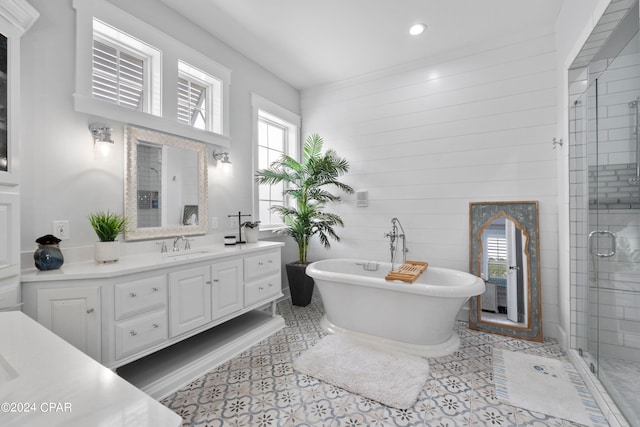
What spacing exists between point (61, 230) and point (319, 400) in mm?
1936

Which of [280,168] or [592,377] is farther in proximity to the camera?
[280,168]

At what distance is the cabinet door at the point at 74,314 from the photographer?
1542 millimetres

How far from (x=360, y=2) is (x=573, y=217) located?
243cm

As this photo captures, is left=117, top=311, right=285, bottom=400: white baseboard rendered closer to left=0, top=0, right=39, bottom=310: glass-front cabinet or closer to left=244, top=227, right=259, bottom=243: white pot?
left=244, top=227, right=259, bottom=243: white pot

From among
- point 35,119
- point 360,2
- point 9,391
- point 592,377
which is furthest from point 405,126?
point 9,391

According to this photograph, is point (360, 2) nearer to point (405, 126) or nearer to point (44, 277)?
point (405, 126)

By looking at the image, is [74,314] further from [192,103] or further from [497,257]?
[497,257]

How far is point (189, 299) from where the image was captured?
6.77ft

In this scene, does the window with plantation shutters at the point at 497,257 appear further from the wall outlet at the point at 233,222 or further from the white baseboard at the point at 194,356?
the wall outlet at the point at 233,222

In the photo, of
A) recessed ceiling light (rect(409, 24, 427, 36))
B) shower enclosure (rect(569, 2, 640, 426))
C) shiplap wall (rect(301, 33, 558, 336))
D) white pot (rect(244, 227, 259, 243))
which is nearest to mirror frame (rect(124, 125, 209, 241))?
white pot (rect(244, 227, 259, 243))

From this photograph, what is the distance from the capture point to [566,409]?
172 centimetres

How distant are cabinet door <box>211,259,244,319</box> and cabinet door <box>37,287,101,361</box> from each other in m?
0.75

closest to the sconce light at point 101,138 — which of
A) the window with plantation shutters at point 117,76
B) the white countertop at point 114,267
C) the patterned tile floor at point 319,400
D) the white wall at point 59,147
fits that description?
the white wall at point 59,147

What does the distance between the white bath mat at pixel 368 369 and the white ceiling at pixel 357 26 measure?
288cm
